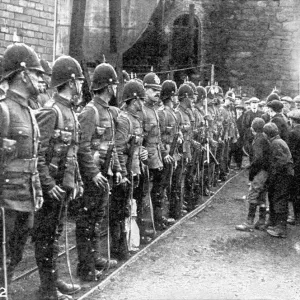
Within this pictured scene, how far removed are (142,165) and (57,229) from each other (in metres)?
2.92

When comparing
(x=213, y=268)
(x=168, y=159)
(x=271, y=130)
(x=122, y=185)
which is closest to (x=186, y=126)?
(x=168, y=159)

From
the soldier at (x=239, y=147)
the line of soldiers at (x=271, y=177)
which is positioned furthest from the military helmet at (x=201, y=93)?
the soldier at (x=239, y=147)

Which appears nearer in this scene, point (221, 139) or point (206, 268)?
point (206, 268)

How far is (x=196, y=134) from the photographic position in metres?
12.1

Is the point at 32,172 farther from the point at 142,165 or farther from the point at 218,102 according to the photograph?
the point at 218,102

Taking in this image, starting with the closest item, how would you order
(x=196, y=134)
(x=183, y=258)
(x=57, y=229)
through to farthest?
(x=57, y=229) → (x=183, y=258) → (x=196, y=134)

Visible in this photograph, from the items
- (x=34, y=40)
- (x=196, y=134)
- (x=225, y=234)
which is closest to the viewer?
(x=225, y=234)

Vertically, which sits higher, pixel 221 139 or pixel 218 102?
pixel 218 102

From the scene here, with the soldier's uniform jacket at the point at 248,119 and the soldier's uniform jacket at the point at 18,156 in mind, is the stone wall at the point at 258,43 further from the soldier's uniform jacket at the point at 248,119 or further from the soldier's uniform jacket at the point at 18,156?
the soldier's uniform jacket at the point at 18,156

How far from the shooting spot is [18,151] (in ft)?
16.9

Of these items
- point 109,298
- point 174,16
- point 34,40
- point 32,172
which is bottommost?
point 109,298

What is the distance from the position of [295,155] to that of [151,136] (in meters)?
3.00

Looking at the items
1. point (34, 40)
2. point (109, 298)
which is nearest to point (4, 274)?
point (109, 298)

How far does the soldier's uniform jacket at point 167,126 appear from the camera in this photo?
10008 mm
